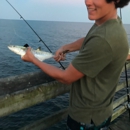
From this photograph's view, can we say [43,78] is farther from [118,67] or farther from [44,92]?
[118,67]

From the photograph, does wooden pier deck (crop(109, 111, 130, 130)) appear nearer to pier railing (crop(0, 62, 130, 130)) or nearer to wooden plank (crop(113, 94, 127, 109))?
wooden plank (crop(113, 94, 127, 109))

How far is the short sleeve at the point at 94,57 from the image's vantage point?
2.02m

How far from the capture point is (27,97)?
8.27 feet

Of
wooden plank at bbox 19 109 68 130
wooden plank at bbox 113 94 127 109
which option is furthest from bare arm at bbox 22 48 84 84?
wooden plank at bbox 113 94 127 109

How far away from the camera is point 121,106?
444 centimetres

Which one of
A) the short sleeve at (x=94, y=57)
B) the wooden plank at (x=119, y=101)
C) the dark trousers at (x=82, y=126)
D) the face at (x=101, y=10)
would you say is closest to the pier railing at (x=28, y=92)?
the dark trousers at (x=82, y=126)

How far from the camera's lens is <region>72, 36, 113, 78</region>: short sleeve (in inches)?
79.4

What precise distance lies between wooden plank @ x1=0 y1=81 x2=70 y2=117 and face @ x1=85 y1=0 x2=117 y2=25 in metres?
1.16

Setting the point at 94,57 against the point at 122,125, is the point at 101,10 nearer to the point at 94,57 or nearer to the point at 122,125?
the point at 94,57

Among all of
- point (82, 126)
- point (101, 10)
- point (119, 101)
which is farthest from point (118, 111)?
point (101, 10)

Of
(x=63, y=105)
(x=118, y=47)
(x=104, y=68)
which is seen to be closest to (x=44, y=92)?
(x=104, y=68)

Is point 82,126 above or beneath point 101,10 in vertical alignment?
beneath

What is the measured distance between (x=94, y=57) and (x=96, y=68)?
0.47 ft

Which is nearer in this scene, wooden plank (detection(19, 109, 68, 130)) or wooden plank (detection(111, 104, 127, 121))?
wooden plank (detection(19, 109, 68, 130))
